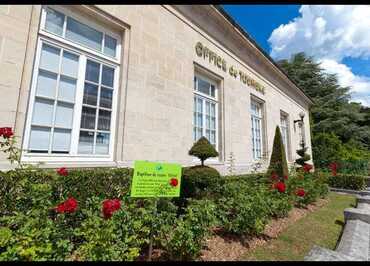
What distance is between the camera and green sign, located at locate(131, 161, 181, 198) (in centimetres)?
289

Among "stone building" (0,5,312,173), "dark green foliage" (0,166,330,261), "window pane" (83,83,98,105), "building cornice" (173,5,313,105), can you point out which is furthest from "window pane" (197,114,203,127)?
"window pane" (83,83,98,105)

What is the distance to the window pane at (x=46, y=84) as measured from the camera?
4.32m

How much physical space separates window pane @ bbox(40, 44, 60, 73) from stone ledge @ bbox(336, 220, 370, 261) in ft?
19.5

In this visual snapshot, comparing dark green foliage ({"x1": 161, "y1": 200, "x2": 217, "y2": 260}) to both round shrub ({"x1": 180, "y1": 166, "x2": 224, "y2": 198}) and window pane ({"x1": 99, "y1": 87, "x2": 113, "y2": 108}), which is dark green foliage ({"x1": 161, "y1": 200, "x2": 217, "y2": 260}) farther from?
window pane ({"x1": 99, "y1": 87, "x2": 113, "y2": 108})

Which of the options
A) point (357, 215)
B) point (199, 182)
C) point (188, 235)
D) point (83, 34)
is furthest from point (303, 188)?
point (83, 34)

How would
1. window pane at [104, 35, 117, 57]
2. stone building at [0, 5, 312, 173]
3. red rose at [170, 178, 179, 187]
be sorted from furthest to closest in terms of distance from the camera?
window pane at [104, 35, 117, 57]
stone building at [0, 5, 312, 173]
red rose at [170, 178, 179, 187]

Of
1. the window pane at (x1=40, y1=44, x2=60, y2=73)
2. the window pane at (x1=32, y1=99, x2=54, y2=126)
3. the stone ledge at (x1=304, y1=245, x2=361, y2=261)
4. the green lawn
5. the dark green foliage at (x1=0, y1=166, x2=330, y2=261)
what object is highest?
the window pane at (x1=40, y1=44, x2=60, y2=73)

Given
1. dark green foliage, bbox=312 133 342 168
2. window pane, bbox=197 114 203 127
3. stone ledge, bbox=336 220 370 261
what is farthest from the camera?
dark green foliage, bbox=312 133 342 168

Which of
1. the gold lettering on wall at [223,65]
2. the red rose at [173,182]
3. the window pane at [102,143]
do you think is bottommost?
the red rose at [173,182]

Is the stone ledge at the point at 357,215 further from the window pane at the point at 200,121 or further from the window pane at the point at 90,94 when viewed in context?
the window pane at the point at 90,94

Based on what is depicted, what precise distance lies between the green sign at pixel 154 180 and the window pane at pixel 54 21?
3.62 meters

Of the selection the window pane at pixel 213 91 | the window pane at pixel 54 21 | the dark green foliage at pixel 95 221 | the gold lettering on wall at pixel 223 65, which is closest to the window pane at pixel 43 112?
the dark green foliage at pixel 95 221

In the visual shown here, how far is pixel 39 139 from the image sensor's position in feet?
14.0
